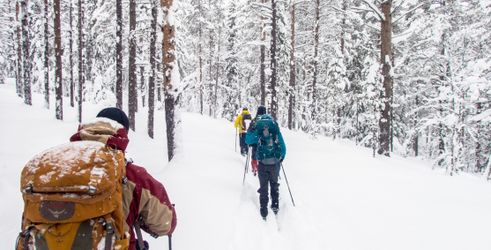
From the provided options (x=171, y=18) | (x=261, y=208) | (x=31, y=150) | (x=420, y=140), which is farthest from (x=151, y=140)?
(x=420, y=140)

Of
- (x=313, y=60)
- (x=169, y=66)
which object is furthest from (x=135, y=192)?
(x=313, y=60)

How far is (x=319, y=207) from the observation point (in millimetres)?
8594

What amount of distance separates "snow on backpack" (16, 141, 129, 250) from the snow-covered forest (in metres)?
8.34

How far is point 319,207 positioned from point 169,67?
19.0 feet

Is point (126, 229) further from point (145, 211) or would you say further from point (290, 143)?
point (290, 143)

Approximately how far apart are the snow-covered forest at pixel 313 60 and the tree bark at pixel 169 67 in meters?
0.03

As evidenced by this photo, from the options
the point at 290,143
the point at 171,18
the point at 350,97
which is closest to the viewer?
the point at 171,18

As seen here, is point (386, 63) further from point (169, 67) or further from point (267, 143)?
point (169, 67)

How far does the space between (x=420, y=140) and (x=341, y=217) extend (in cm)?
3954

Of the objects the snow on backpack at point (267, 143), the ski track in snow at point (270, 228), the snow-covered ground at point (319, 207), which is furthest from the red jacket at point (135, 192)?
the snow on backpack at point (267, 143)

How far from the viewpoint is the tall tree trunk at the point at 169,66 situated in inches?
404

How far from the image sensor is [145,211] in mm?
2971

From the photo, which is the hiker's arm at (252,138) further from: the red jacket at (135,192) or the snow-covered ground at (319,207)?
the red jacket at (135,192)

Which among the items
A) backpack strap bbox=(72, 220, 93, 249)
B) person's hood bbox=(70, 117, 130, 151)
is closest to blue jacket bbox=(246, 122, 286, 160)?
person's hood bbox=(70, 117, 130, 151)
